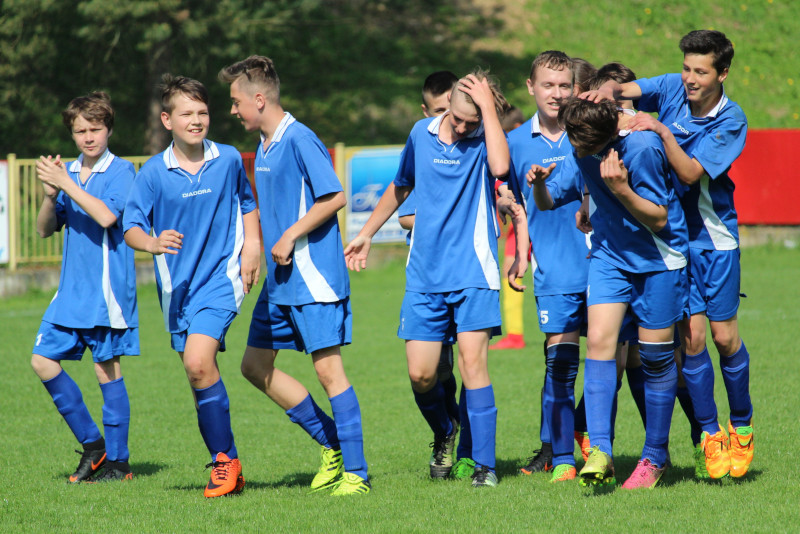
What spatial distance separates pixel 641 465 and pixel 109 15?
17391mm

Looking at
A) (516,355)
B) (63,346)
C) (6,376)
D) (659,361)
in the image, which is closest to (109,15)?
(6,376)

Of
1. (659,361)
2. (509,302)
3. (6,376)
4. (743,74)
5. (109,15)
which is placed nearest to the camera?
(659,361)

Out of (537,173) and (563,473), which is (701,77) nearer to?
(537,173)

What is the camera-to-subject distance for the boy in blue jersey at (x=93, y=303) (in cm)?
554

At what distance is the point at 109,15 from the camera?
64.1 feet

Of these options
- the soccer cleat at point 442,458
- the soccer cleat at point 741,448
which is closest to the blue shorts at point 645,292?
the soccer cleat at point 741,448

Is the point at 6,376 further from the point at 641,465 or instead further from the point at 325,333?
the point at 641,465

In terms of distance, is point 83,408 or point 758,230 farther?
point 758,230

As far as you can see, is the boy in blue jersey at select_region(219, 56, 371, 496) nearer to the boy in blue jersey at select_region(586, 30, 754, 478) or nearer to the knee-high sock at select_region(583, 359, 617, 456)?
the knee-high sock at select_region(583, 359, 617, 456)

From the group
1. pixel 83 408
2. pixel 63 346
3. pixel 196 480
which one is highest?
pixel 63 346

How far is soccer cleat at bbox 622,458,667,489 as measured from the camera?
4762 mm

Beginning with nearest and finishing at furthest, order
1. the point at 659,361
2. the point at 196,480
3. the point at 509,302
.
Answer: the point at 659,361 < the point at 196,480 < the point at 509,302

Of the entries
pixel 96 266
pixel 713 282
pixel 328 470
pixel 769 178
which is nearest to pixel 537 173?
pixel 713 282

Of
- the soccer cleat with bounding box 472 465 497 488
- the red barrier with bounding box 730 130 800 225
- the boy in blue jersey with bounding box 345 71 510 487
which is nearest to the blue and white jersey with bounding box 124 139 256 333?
the boy in blue jersey with bounding box 345 71 510 487
